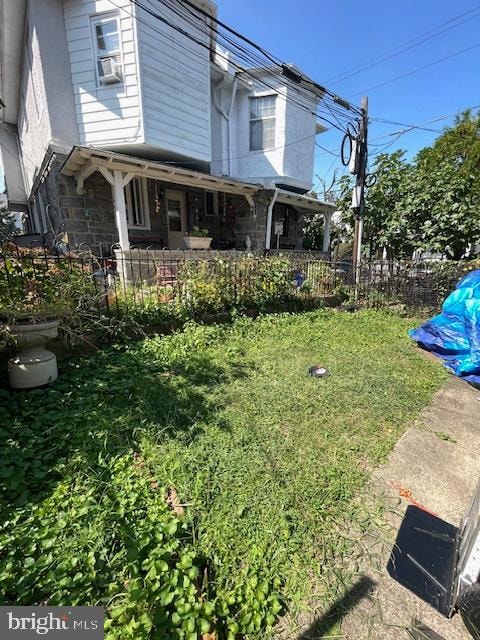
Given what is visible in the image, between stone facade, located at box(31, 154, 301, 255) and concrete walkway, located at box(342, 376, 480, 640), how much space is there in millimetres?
5224

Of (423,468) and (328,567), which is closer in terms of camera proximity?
(328,567)

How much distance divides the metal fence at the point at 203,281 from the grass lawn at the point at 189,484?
0.96m

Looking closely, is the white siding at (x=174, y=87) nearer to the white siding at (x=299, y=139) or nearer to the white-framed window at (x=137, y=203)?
the white-framed window at (x=137, y=203)

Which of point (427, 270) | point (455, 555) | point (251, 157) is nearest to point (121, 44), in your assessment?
point (251, 157)

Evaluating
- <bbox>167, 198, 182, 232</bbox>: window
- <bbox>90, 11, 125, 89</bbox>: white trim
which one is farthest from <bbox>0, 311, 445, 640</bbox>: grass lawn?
<bbox>90, 11, 125, 89</bbox>: white trim

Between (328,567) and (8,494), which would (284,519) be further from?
(8,494)

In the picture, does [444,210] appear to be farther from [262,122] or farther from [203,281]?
[262,122]

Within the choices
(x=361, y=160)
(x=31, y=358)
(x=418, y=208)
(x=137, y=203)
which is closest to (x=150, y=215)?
(x=137, y=203)

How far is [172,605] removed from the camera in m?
1.32

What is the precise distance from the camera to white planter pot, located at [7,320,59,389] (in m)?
2.97

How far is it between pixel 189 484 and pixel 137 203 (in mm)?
8848

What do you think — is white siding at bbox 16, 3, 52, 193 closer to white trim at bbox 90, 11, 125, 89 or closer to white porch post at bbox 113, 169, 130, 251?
white trim at bbox 90, 11, 125, 89

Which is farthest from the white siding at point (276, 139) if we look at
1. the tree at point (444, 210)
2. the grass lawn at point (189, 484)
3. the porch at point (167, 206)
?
the grass lawn at point (189, 484)

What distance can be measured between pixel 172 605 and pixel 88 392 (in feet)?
7.27
